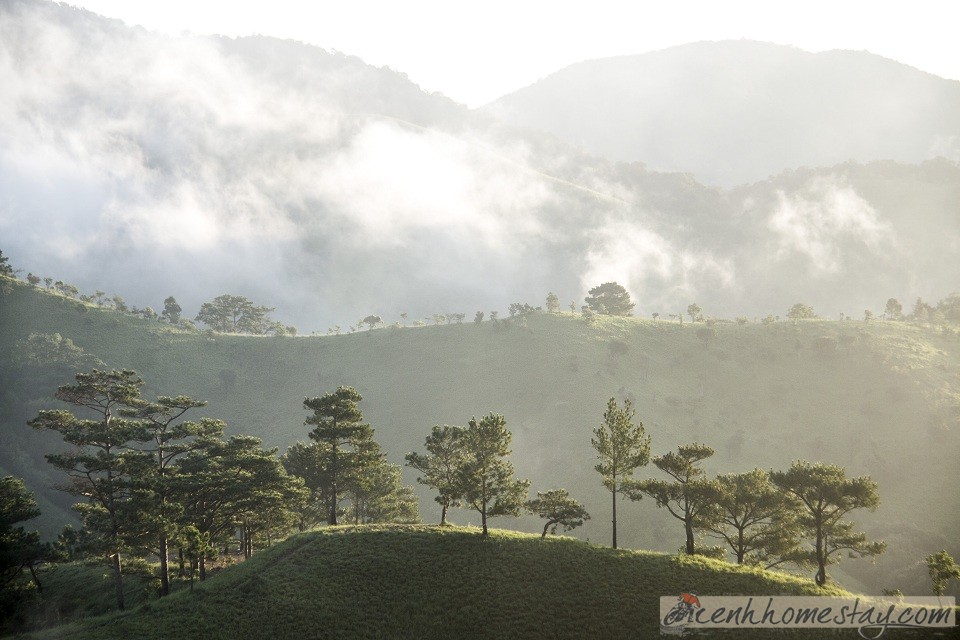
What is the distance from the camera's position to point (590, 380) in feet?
546

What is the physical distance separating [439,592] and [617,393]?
120706mm

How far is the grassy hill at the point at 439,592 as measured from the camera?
44188mm

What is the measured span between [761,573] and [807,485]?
39.9 ft

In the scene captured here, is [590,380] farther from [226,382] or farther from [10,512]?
[10,512]

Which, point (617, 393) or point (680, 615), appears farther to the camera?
point (617, 393)

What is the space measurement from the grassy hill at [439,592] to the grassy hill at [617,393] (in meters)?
66.6

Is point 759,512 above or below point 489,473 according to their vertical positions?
below

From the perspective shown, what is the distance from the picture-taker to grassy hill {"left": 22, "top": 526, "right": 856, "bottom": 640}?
→ 44.2 m

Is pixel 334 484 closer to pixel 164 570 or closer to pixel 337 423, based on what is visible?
pixel 337 423

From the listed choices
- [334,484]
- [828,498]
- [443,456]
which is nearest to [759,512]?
[828,498]

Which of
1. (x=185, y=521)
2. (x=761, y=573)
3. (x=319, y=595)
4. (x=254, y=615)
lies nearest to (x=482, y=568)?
(x=319, y=595)

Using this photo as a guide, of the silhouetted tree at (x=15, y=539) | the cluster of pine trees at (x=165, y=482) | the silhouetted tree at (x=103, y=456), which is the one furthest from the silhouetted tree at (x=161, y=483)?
the silhouetted tree at (x=15, y=539)

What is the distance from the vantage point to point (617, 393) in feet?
525

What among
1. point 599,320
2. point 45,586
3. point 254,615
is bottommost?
point 45,586
